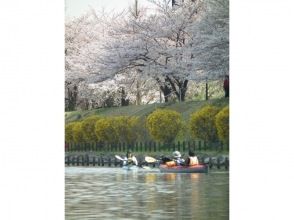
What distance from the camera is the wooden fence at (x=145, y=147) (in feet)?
23.5

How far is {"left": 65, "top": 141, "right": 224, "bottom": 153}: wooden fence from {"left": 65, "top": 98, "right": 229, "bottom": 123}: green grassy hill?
222mm

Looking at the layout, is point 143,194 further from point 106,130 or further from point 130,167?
point 106,130

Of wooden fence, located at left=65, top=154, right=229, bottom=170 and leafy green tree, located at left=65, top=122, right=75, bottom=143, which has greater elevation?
leafy green tree, located at left=65, top=122, right=75, bottom=143

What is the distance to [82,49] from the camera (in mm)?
7715

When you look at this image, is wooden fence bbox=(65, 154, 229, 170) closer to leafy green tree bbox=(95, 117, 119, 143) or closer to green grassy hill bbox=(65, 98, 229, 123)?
leafy green tree bbox=(95, 117, 119, 143)

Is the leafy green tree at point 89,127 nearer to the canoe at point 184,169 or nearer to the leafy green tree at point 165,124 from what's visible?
the leafy green tree at point 165,124

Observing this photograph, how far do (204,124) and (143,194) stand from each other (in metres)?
0.76

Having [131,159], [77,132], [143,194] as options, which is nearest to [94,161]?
[77,132]

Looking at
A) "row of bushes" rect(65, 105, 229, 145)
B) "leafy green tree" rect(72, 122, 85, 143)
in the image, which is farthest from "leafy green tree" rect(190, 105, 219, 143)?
"leafy green tree" rect(72, 122, 85, 143)

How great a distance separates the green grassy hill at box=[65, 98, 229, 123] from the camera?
7150mm
